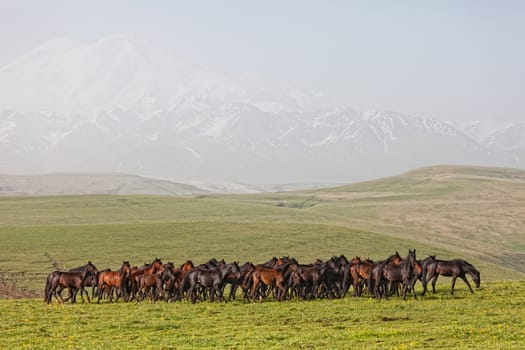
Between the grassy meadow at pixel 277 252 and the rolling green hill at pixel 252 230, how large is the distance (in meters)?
0.20

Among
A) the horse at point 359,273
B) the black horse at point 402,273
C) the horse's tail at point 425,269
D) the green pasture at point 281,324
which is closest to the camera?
the green pasture at point 281,324

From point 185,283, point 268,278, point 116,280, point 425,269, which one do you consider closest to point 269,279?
point 268,278

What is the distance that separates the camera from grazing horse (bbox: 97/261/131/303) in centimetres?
A: 2844

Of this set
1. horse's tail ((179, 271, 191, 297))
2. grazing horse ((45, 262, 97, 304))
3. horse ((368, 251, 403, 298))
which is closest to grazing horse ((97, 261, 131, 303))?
grazing horse ((45, 262, 97, 304))

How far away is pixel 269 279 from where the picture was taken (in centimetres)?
2694

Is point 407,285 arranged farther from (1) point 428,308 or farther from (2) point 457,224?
(2) point 457,224

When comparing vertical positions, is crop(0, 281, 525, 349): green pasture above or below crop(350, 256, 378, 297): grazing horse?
below

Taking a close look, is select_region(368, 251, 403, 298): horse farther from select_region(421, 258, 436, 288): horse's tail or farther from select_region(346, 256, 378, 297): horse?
select_region(421, 258, 436, 288): horse's tail

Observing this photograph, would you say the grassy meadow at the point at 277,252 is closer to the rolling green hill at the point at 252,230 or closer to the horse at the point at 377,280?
the rolling green hill at the point at 252,230

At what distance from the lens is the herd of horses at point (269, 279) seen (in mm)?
26797

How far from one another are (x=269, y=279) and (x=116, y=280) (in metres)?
6.46

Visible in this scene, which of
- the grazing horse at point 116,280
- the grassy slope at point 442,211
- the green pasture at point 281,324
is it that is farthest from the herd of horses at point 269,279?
the grassy slope at point 442,211

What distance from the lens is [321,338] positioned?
18.0 metres

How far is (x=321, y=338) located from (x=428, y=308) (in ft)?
20.7
